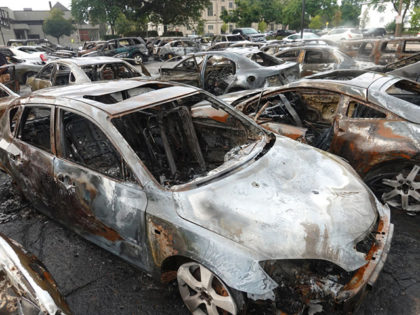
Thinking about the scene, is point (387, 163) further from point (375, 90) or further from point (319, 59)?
point (319, 59)

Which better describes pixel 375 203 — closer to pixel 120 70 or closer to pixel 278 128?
pixel 278 128

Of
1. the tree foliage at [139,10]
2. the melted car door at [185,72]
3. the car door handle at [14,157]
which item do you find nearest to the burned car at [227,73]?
the melted car door at [185,72]

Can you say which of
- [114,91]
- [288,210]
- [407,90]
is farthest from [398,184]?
[114,91]

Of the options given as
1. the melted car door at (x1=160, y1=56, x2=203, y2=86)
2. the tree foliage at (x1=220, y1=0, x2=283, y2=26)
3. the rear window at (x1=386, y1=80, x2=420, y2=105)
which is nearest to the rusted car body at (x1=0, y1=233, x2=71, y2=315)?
the rear window at (x1=386, y1=80, x2=420, y2=105)

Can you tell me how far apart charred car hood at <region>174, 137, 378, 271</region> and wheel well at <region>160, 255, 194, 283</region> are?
0.33 metres

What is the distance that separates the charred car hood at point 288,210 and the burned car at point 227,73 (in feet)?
14.9

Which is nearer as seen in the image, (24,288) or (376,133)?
(24,288)

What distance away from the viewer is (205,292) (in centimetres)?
211

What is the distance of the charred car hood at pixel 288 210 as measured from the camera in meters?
1.95

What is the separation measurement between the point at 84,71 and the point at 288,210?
252 inches

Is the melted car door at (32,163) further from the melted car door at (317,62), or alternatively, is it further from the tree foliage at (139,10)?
the tree foliage at (139,10)

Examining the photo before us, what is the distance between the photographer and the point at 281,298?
Answer: 74.7 inches

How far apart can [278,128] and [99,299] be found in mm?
2762

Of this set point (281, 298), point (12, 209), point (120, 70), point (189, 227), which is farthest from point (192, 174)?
point (120, 70)
